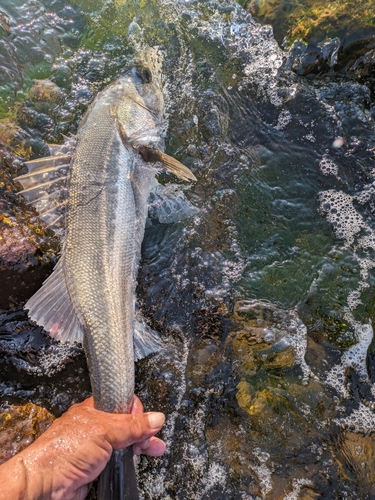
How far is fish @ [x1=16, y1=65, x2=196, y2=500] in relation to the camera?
2.63 m

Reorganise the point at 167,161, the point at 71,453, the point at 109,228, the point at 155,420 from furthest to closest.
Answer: the point at 167,161 → the point at 109,228 → the point at 155,420 → the point at 71,453

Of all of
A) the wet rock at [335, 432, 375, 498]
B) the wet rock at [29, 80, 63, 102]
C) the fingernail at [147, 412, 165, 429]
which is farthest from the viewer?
the wet rock at [29, 80, 63, 102]

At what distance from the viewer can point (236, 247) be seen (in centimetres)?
378

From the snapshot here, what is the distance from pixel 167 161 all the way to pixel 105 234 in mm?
953

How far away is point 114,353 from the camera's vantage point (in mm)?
2680

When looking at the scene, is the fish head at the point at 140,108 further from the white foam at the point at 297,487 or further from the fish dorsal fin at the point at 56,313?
the white foam at the point at 297,487

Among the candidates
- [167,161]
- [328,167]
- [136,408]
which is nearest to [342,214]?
[328,167]

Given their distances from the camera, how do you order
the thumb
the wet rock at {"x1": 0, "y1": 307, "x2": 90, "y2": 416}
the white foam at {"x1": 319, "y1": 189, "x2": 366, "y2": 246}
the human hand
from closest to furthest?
the human hand, the thumb, the wet rock at {"x1": 0, "y1": 307, "x2": 90, "y2": 416}, the white foam at {"x1": 319, "y1": 189, "x2": 366, "y2": 246}

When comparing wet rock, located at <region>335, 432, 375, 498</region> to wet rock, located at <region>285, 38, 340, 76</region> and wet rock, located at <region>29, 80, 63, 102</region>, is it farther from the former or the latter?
wet rock, located at <region>29, 80, 63, 102</region>

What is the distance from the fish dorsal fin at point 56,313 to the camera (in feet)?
9.04

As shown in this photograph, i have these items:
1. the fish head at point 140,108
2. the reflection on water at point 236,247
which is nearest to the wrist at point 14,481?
the reflection on water at point 236,247

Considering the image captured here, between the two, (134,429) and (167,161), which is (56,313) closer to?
(134,429)

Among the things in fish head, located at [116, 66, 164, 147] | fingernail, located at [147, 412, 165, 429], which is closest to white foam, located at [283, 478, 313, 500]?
fingernail, located at [147, 412, 165, 429]

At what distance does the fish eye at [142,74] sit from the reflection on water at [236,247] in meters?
0.49
